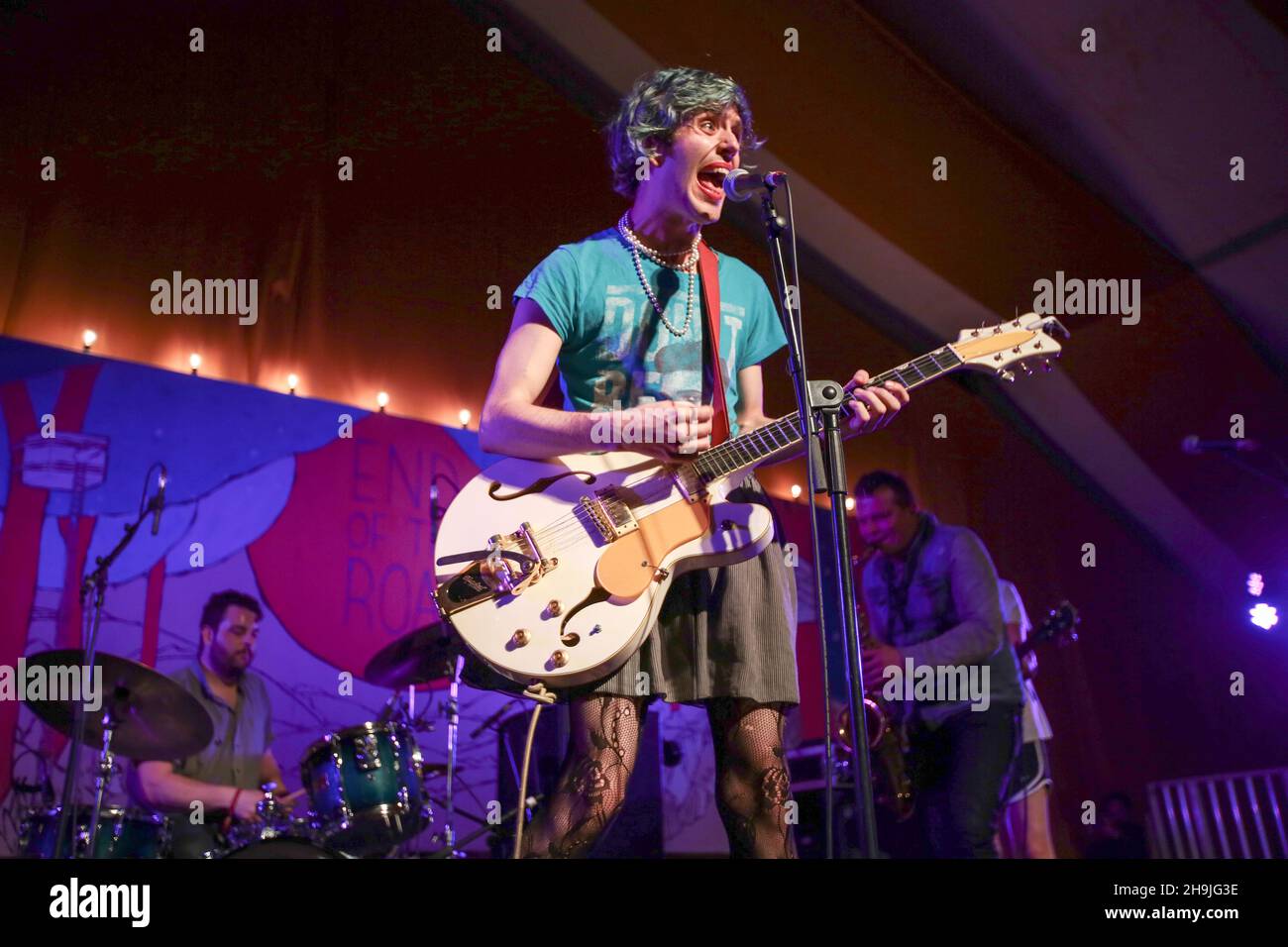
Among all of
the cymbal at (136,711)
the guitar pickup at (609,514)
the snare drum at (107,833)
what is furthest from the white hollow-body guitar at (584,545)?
the snare drum at (107,833)

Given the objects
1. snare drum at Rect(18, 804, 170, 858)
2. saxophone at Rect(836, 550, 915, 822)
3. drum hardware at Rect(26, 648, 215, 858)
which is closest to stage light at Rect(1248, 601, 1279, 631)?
saxophone at Rect(836, 550, 915, 822)

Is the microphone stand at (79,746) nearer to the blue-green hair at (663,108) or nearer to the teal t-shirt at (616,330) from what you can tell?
the teal t-shirt at (616,330)

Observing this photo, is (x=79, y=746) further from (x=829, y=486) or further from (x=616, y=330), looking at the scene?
(x=829, y=486)

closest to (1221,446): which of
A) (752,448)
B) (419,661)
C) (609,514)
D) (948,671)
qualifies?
(948,671)

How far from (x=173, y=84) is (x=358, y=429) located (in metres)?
1.76

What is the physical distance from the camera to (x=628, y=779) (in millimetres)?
2494

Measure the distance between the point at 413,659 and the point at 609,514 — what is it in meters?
2.02

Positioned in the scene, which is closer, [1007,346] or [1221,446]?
[1007,346]

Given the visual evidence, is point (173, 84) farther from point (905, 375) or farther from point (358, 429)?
point (905, 375)

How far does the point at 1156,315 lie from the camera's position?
532 cm

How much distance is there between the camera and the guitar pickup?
8.65ft

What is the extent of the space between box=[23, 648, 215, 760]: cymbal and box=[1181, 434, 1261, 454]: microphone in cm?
429

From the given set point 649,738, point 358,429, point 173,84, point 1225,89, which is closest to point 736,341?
point 649,738

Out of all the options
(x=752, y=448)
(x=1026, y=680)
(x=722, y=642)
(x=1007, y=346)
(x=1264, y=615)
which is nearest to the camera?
(x=722, y=642)
